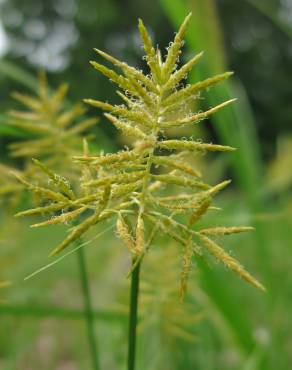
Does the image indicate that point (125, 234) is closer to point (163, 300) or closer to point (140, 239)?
point (140, 239)

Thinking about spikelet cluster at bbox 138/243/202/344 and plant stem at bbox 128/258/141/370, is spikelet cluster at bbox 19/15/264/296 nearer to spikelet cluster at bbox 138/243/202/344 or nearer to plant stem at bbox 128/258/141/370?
plant stem at bbox 128/258/141/370

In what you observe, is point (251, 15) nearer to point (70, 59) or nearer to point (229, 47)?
point (229, 47)

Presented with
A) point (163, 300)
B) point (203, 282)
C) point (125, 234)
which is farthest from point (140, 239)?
point (203, 282)

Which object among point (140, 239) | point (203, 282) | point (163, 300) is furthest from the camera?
point (203, 282)

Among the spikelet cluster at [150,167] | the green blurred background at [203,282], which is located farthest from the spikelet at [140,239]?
the green blurred background at [203,282]

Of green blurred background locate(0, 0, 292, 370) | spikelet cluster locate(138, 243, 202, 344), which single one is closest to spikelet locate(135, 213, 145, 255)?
green blurred background locate(0, 0, 292, 370)

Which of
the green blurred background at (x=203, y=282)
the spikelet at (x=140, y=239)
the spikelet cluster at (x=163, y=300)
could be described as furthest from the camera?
the green blurred background at (x=203, y=282)

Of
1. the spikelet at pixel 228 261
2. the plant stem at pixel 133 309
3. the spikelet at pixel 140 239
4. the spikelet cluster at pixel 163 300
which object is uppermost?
the spikelet at pixel 140 239

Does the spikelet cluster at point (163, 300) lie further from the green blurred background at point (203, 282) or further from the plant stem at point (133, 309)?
the plant stem at point (133, 309)

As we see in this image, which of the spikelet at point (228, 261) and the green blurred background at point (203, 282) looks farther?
the green blurred background at point (203, 282)

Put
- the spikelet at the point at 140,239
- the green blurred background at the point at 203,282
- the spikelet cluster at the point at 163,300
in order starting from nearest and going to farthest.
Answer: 1. the spikelet at the point at 140,239
2. the spikelet cluster at the point at 163,300
3. the green blurred background at the point at 203,282

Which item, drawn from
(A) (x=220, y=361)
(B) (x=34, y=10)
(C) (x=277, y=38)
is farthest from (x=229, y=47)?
(A) (x=220, y=361)
